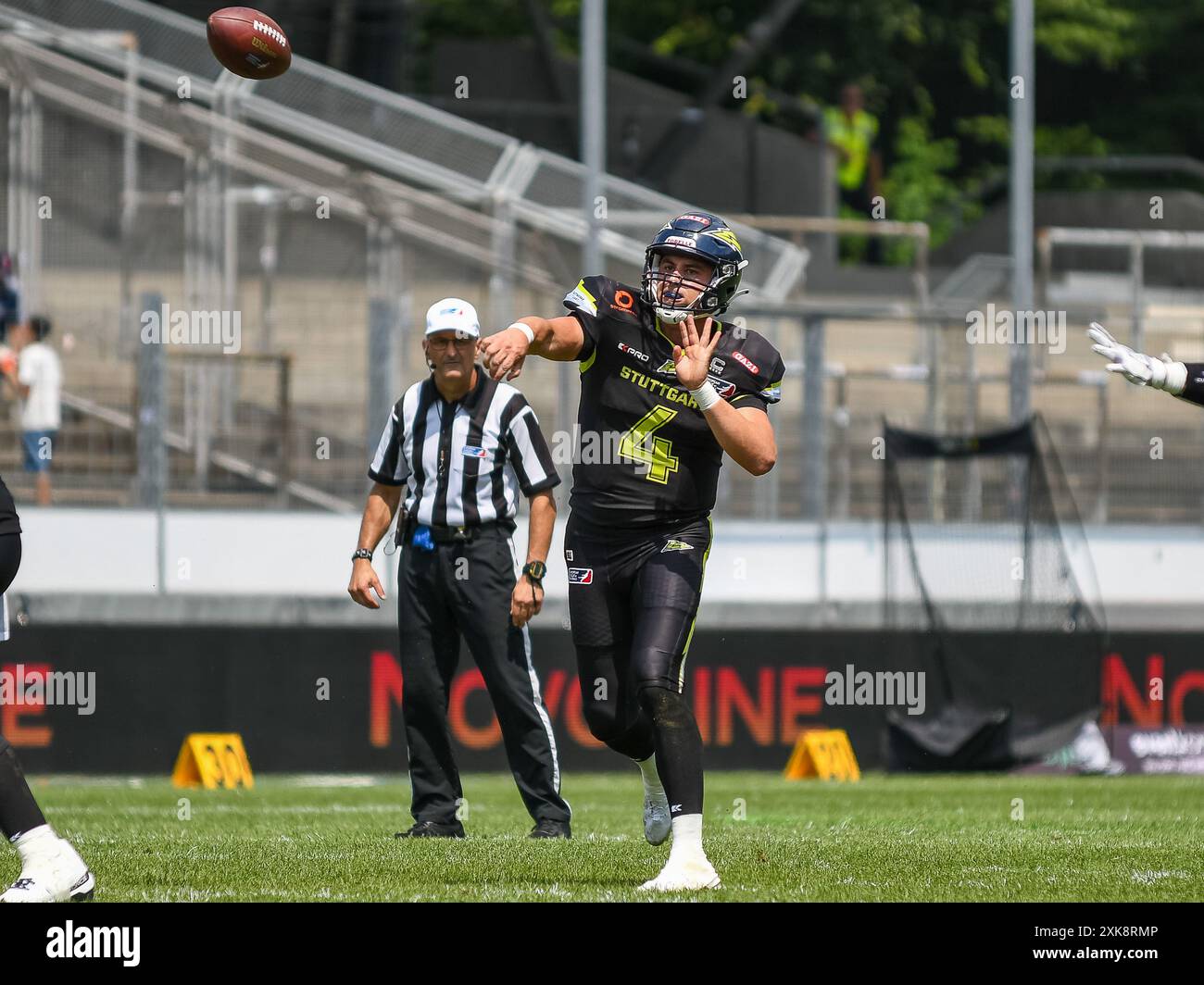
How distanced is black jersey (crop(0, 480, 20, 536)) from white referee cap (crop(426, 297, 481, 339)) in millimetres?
2599

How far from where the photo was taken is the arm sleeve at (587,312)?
26.0ft

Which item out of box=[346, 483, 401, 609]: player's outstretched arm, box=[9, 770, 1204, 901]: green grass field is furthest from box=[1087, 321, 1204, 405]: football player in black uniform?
box=[346, 483, 401, 609]: player's outstretched arm

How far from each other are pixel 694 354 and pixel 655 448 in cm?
62

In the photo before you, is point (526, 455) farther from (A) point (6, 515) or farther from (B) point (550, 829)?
(A) point (6, 515)

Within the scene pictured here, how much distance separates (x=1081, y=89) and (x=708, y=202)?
39.2 feet

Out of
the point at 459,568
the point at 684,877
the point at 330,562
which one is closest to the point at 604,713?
the point at 684,877

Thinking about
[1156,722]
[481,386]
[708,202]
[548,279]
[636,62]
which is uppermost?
[636,62]

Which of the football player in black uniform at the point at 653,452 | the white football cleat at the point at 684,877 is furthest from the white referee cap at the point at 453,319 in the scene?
the white football cleat at the point at 684,877

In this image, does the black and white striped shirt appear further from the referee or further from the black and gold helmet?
the black and gold helmet

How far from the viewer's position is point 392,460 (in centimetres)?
977

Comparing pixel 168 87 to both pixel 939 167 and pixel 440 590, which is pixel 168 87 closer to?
pixel 440 590

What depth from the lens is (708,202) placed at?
2566 cm

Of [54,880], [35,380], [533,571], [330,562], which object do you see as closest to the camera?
[54,880]
